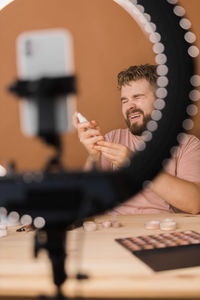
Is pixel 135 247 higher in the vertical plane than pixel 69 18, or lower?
lower

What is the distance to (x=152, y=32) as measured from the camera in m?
0.43

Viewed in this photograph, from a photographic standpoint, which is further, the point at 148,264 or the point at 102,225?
the point at 102,225

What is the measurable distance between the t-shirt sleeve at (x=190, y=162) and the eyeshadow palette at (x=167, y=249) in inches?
28.3

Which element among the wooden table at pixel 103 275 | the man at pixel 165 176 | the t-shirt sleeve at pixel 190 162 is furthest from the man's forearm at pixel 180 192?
the wooden table at pixel 103 275

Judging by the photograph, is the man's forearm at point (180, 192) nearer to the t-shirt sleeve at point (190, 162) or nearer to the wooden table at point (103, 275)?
the t-shirt sleeve at point (190, 162)

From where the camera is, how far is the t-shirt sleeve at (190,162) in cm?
183

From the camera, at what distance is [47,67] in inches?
13.6

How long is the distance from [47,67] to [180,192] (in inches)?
55.2

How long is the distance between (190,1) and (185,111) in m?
2.16

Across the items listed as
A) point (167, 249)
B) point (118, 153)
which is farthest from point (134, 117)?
point (118, 153)

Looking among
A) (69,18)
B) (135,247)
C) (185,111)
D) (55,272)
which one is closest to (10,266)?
(135,247)

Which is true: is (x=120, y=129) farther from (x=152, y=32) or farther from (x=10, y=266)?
(x=152, y=32)

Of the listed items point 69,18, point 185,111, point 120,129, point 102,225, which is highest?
point 69,18

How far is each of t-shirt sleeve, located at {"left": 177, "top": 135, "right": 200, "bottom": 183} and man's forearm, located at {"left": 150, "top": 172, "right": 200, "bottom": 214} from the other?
11cm
